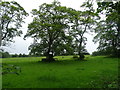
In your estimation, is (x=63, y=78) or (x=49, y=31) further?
(x=49, y=31)

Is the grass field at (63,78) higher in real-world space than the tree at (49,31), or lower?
lower

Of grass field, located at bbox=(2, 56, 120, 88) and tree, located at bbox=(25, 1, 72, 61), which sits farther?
tree, located at bbox=(25, 1, 72, 61)

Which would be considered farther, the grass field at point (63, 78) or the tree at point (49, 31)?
the tree at point (49, 31)

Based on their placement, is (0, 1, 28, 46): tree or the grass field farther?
(0, 1, 28, 46): tree

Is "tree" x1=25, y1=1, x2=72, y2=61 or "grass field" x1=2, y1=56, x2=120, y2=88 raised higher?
"tree" x1=25, y1=1, x2=72, y2=61

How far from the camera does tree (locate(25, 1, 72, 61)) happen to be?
2620 cm

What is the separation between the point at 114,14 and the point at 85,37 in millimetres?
28097

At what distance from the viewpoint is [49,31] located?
2606 cm

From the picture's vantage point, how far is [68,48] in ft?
84.6

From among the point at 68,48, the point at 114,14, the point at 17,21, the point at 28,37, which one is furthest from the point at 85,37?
the point at 114,14

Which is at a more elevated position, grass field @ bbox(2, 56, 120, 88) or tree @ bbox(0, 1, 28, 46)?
tree @ bbox(0, 1, 28, 46)

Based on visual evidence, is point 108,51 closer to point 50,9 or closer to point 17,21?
point 50,9

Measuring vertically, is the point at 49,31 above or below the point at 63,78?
above

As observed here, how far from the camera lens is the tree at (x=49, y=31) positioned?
26.2 meters
